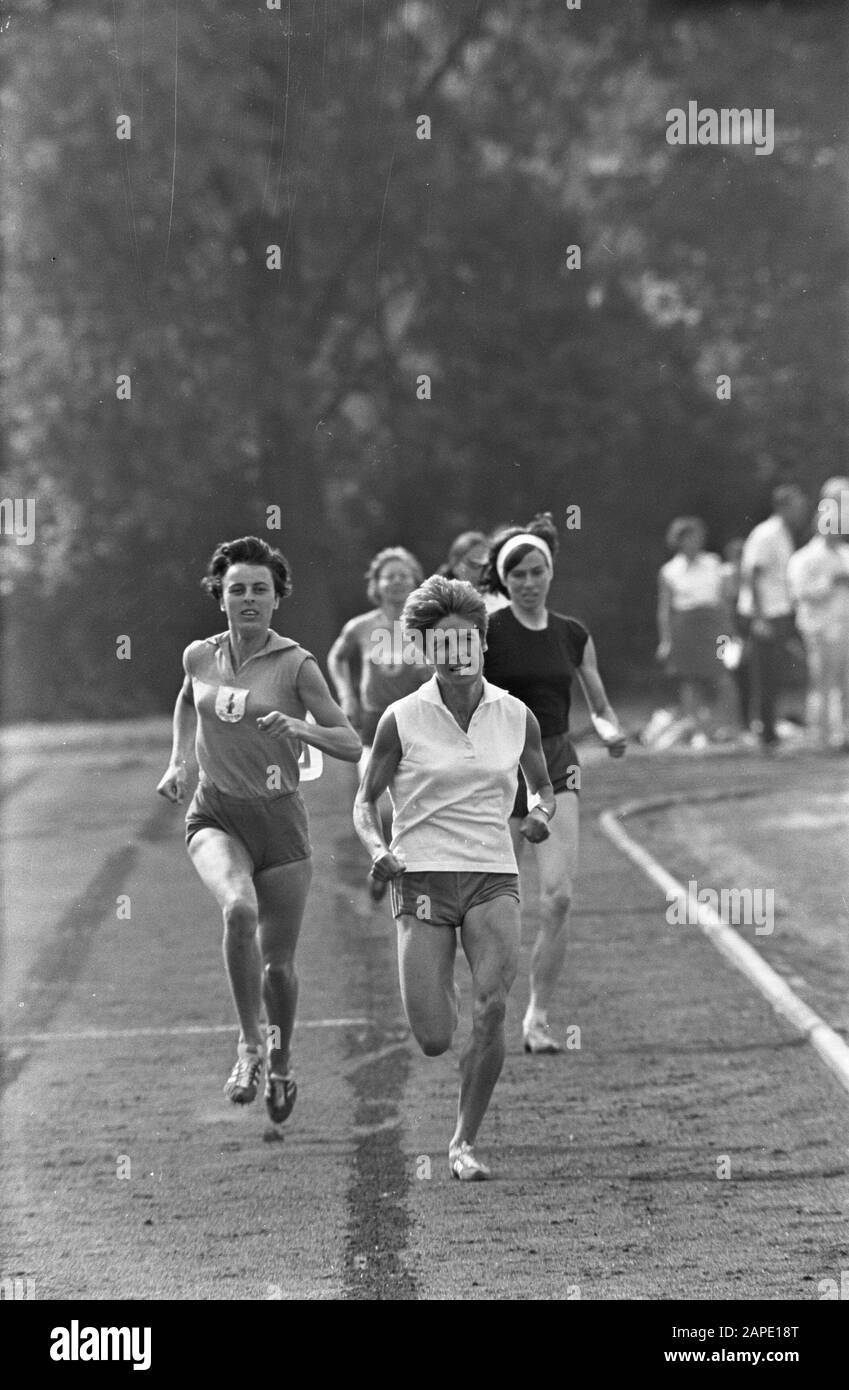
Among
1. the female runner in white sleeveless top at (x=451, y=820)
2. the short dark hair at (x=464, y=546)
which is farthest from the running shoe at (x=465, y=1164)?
the short dark hair at (x=464, y=546)

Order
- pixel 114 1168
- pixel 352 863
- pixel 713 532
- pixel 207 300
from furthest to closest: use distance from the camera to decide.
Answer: pixel 713 532 → pixel 352 863 → pixel 207 300 → pixel 114 1168

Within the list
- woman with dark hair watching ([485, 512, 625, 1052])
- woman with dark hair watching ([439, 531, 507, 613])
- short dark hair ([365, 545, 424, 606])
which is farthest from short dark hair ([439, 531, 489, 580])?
short dark hair ([365, 545, 424, 606])

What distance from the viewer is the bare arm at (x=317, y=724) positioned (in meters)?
7.68

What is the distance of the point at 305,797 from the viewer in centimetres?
902

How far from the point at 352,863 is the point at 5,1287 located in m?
8.43

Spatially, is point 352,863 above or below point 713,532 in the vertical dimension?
below

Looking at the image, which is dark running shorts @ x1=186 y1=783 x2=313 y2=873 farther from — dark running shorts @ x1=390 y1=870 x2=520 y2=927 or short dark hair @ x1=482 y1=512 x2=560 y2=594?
short dark hair @ x1=482 y1=512 x2=560 y2=594

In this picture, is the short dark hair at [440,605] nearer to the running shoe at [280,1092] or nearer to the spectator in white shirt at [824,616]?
the running shoe at [280,1092]

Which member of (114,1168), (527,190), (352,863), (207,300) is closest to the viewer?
(114,1168)

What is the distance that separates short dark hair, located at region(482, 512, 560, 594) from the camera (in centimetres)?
867

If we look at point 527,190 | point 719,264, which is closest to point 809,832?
point 527,190

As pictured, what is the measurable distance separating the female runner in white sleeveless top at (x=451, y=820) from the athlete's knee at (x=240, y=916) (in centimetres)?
60
